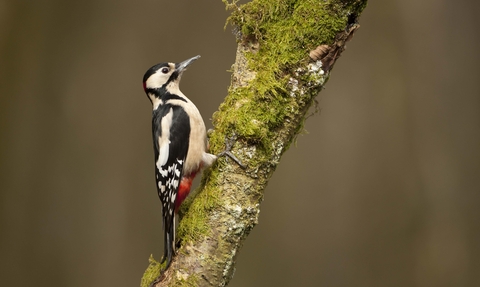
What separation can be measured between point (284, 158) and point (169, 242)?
1.89 m

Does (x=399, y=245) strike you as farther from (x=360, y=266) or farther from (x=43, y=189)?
(x=43, y=189)

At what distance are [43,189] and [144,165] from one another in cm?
84

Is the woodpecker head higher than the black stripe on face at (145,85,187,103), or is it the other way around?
the woodpecker head

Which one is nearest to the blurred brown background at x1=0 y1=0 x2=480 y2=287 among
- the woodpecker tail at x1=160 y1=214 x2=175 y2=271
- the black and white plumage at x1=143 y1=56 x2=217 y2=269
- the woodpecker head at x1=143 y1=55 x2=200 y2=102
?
the woodpecker head at x1=143 y1=55 x2=200 y2=102

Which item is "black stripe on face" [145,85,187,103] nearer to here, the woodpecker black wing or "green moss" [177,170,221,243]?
the woodpecker black wing

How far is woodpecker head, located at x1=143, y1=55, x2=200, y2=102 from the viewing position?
2.53 meters

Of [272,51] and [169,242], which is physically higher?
[272,51]

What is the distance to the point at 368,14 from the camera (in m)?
3.63

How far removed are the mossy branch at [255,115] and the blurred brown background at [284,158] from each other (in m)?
1.66

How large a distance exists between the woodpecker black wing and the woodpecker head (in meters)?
0.16

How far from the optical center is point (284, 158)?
3736mm

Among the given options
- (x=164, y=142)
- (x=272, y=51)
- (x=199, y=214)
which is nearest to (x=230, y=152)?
(x=199, y=214)

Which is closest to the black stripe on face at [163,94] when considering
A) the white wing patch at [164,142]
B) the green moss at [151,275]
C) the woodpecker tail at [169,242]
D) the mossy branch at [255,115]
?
the white wing patch at [164,142]

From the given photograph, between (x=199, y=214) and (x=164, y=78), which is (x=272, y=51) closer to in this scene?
(x=199, y=214)
